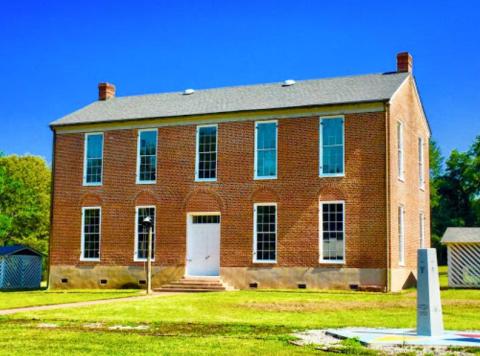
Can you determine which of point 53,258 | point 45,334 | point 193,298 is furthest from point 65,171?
point 45,334

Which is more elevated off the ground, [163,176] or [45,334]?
[163,176]

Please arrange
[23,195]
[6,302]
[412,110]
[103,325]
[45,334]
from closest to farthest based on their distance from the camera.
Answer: [45,334] → [103,325] → [6,302] → [412,110] → [23,195]

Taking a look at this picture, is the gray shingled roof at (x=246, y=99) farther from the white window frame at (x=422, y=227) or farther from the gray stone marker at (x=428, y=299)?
the gray stone marker at (x=428, y=299)

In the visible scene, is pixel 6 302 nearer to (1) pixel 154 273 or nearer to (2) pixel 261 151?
(1) pixel 154 273

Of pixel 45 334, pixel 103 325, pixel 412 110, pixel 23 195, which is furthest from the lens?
pixel 23 195

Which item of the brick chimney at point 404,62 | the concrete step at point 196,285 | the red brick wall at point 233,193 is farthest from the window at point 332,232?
the brick chimney at point 404,62

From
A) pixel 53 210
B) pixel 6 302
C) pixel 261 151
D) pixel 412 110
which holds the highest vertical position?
pixel 412 110

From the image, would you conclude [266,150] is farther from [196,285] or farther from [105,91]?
[105,91]

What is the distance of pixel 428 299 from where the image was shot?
43.7 feet

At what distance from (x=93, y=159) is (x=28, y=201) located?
23.8 m

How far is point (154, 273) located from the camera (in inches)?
1150

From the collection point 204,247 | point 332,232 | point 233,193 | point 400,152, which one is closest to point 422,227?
point 400,152

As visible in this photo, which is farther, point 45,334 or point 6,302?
point 6,302

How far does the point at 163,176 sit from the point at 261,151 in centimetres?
447
